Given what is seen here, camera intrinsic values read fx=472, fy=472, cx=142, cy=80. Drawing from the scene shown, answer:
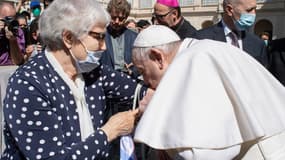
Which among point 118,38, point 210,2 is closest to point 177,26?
point 118,38

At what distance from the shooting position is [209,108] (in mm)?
1790

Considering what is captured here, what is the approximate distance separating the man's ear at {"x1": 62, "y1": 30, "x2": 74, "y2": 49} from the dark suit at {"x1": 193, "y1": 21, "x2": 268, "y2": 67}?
2.11 meters

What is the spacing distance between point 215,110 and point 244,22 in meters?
2.69

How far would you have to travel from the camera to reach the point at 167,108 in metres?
1.87

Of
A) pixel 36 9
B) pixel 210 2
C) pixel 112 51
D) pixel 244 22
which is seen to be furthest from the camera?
pixel 210 2

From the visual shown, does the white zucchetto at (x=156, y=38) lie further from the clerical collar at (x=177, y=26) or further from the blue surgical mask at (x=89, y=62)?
the clerical collar at (x=177, y=26)

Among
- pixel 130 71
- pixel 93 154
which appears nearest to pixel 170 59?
pixel 93 154

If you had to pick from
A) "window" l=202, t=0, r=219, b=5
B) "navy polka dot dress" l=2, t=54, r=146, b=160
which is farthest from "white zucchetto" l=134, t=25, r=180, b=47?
"window" l=202, t=0, r=219, b=5

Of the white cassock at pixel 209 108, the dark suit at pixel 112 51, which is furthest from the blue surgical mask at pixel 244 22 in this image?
the white cassock at pixel 209 108

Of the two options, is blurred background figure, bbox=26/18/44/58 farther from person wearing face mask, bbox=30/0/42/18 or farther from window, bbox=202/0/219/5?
window, bbox=202/0/219/5

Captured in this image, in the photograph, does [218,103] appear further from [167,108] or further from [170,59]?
[170,59]

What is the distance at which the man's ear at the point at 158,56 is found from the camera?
214 cm

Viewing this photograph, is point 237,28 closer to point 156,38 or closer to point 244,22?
point 244,22

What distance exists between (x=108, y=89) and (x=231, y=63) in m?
1.02
